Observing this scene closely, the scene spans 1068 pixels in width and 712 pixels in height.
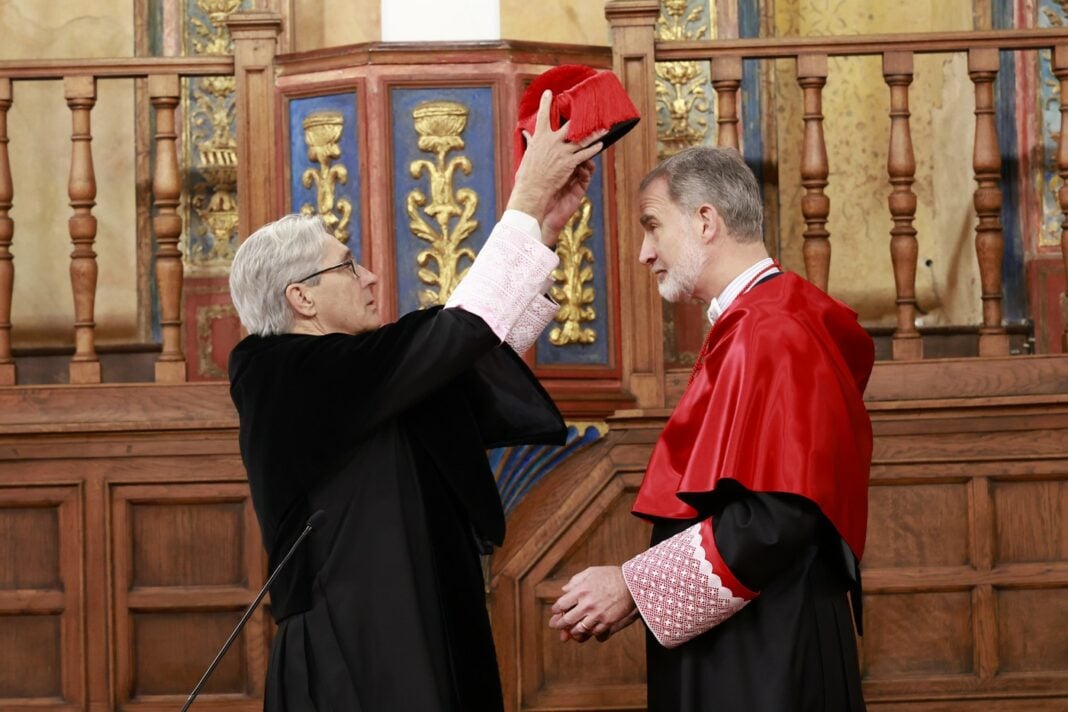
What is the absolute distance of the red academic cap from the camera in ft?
10.9

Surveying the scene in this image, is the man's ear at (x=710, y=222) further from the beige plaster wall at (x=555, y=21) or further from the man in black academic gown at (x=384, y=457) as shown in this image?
the beige plaster wall at (x=555, y=21)

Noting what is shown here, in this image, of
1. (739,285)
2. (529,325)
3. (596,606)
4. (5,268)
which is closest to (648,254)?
(739,285)

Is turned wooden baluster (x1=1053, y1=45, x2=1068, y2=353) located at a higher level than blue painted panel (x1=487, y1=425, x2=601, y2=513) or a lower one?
higher

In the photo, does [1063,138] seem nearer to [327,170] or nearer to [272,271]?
[327,170]

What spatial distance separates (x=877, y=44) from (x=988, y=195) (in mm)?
556

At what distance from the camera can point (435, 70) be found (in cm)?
475

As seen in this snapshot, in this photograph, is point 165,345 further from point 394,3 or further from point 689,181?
point 689,181

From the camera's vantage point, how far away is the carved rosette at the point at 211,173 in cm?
612

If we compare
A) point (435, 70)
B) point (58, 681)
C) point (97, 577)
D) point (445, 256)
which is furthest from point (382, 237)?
point (58, 681)

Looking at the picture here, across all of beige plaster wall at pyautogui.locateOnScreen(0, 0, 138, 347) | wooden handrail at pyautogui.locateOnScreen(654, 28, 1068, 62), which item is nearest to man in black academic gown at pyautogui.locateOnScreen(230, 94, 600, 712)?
wooden handrail at pyautogui.locateOnScreen(654, 28, 1068, 62)

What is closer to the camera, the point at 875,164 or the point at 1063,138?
the point at 1063,138

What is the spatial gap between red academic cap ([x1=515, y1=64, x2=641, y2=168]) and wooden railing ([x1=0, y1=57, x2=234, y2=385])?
1.79 meters

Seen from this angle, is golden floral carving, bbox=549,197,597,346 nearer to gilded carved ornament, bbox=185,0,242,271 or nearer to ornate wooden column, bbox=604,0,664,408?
ornate wooden column, bbox=604,0,664,408

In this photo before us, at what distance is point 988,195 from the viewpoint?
16.3 ft
